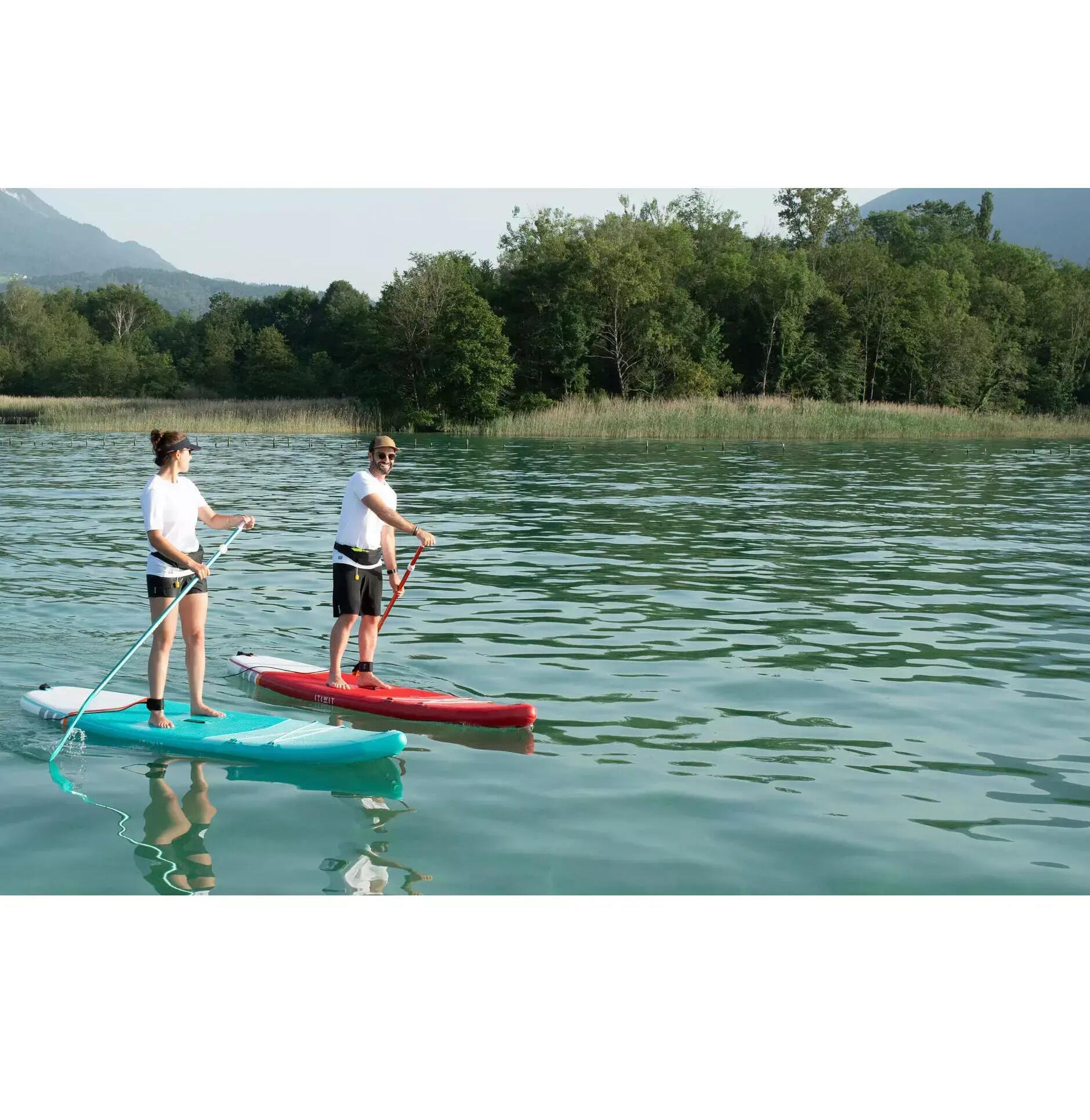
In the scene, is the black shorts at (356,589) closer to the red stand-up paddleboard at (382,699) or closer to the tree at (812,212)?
the red stand-up paddleboard at (382,699)

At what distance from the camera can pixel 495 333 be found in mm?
59250

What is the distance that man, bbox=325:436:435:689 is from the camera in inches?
337

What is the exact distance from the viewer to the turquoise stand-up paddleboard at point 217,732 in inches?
284

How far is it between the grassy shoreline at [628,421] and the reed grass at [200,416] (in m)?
0.07

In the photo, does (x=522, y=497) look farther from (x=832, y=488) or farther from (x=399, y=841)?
(x=399, y=841)

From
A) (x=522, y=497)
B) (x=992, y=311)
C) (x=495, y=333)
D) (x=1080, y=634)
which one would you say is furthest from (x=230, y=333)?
(x=1080, y=634)

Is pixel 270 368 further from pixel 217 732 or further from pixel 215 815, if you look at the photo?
pixel 215 815

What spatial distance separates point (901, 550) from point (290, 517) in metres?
10.4

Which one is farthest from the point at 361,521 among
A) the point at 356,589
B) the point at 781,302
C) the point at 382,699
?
the point at 781,302

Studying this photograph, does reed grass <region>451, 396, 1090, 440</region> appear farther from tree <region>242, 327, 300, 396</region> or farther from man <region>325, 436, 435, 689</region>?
man <region>325, 436, 435, 689</region>

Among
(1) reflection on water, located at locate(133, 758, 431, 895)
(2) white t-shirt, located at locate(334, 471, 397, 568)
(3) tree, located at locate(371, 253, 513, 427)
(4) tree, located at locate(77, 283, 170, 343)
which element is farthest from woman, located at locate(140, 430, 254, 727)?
(4) tree, located at locate(77, 283, 170, 343)

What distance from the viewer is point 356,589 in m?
8.67

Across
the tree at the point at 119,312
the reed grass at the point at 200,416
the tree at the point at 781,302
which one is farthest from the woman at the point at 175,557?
the tree at the point at 119,312

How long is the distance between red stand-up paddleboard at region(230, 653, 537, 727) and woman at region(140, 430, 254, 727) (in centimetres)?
97
